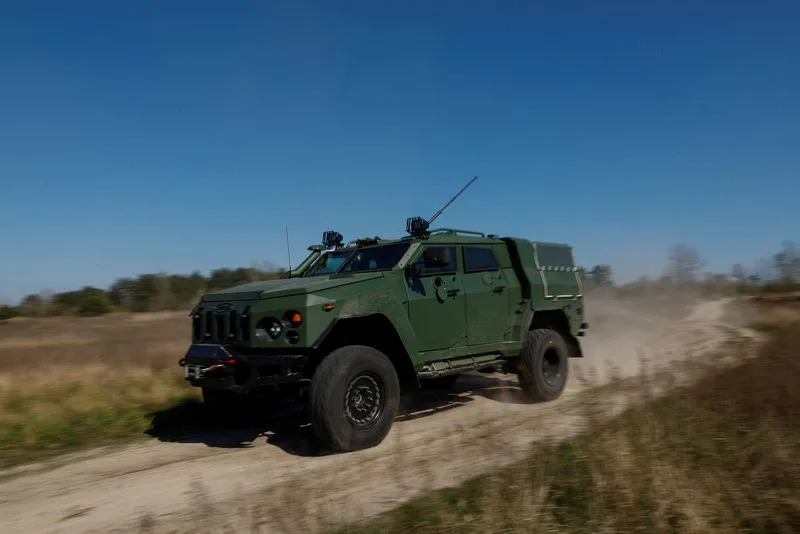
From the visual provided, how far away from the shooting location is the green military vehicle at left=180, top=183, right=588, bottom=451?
5.51 m

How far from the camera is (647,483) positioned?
12.1 ft

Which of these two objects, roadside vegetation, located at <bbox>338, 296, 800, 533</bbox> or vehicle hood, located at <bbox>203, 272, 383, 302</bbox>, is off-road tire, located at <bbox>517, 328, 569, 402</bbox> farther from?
vehicle hood, located at <bbox>203, 272, 383, 302</bbox>

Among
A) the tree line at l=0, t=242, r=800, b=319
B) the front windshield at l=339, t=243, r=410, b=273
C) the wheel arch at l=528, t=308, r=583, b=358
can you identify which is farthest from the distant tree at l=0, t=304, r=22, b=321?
the wheel arch at l=528, t=308, r=583, b=358

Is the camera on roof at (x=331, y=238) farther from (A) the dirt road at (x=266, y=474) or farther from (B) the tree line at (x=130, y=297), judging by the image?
(B) the tree line at (x=130, y=297)

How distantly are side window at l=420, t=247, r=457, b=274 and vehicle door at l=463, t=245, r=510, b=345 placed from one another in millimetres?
296

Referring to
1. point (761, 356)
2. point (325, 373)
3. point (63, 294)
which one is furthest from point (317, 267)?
point (63, 294)

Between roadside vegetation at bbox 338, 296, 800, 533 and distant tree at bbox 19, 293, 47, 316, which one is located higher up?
distant tree at bbox 19, 293, 47, 316

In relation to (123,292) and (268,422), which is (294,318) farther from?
(123,292)

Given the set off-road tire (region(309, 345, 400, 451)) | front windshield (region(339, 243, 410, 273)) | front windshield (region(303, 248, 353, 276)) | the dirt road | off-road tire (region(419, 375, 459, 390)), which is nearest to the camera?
the dirt road

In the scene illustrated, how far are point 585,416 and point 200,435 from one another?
4.50 m

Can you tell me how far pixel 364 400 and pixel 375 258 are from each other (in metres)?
1.88

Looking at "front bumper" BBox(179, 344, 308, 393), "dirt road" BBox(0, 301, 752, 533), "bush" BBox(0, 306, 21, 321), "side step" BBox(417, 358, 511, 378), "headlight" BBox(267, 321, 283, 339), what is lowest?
"dirt road" BBox(0, 301, 752, 533)

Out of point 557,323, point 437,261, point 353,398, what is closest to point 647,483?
point 353,398

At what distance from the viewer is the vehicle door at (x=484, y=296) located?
715 centimetres
